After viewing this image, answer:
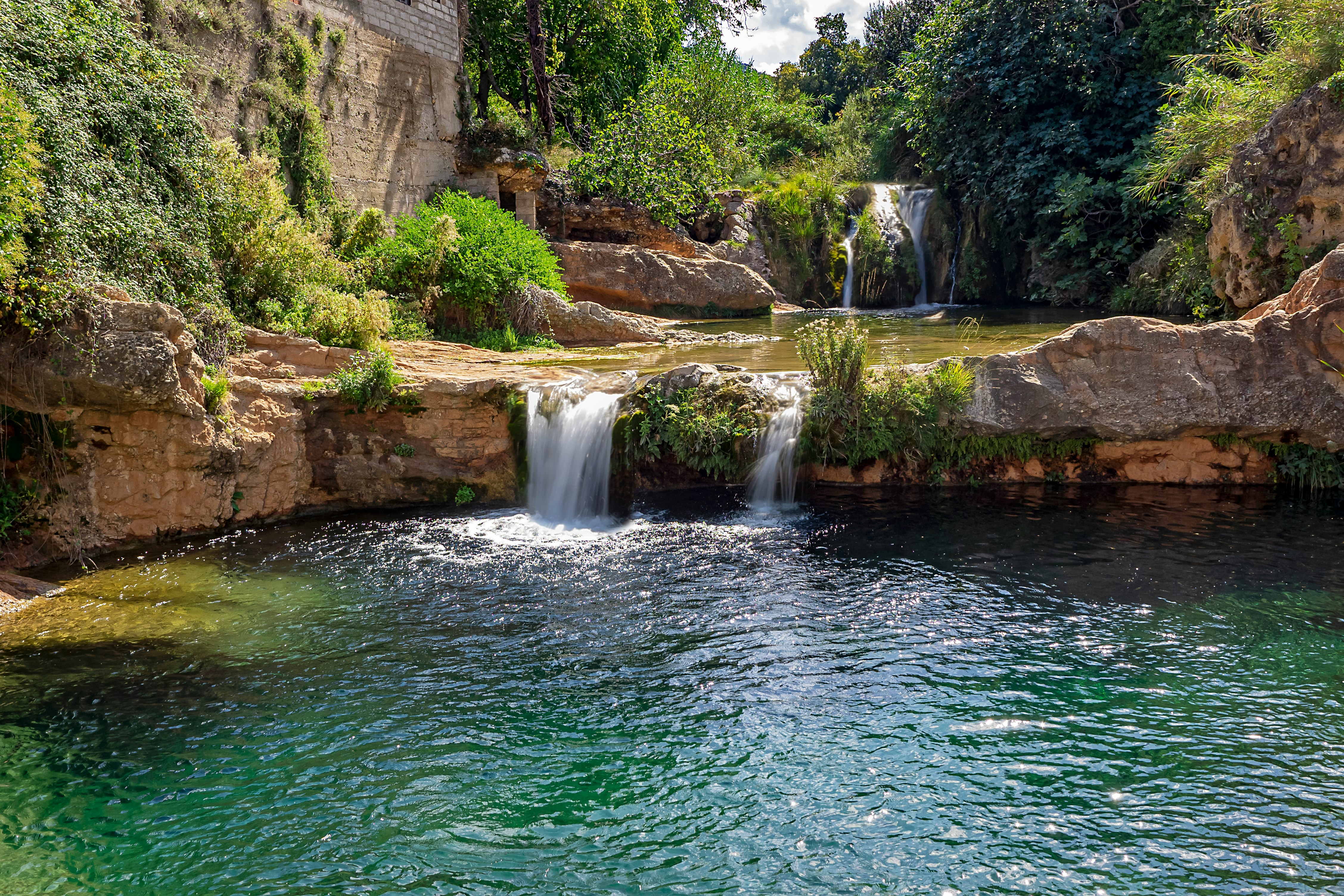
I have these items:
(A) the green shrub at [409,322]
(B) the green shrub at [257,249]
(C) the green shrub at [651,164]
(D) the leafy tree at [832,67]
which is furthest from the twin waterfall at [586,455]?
(D) the leafy tree at [832,67]

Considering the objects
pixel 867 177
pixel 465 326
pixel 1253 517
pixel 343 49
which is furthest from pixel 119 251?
pixel 867 177

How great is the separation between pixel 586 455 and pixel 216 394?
373 centimetres

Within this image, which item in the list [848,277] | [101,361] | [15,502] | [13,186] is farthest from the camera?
[848,277]

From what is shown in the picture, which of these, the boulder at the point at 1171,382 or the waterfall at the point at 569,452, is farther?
the waterfall at the point at 569,452

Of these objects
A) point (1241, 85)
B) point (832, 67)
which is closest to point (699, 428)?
point (1241, 85)

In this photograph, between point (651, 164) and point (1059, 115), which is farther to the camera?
point (1059, 115)

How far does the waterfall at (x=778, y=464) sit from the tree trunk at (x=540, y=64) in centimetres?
1501

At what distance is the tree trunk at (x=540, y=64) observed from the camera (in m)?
20.7

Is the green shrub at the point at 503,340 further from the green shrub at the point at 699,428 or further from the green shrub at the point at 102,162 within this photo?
the green shrub at the point at 699,428

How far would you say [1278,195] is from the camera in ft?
39.8

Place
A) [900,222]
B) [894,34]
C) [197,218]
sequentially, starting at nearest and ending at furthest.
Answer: [197,218] → [900,222] → [894,34]

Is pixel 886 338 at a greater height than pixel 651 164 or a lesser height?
lesser

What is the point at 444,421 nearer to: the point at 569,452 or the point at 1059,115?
the point at 569,452

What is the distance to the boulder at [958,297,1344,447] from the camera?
8789 mm
